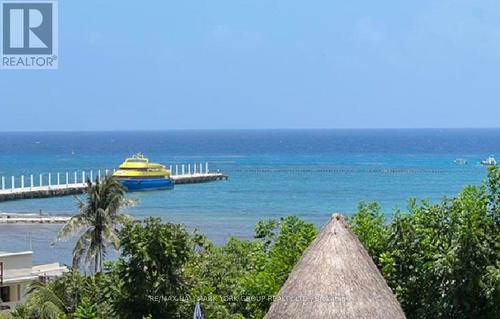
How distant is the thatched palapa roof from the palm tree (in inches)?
869

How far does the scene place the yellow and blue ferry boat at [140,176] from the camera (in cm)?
10694

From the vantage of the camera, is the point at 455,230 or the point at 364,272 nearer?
the point at 364,272

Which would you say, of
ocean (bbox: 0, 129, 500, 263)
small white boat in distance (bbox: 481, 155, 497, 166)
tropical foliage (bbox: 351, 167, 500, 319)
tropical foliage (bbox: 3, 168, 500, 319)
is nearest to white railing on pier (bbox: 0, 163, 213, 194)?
ocean (bbox: 0, 129, 500, 263)

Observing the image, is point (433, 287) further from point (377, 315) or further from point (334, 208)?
point (334, 208)

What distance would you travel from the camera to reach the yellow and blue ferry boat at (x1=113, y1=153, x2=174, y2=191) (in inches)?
4210

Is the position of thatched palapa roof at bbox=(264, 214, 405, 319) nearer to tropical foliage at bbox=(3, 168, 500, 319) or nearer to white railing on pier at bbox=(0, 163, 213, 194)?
tropical foliage at bbox=(3, 168, 500, 319)

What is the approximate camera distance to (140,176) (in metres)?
108

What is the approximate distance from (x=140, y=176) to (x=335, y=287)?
93374 millimetres

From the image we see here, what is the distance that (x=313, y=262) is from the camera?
15.8 m

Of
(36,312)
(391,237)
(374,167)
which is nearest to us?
(391,237)

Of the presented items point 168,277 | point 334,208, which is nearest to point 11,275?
point 168,277

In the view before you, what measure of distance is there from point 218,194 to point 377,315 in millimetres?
87854

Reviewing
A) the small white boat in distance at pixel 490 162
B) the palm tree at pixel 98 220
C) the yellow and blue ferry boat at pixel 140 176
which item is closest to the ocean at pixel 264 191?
the yellow and blue ferry boat at pixel 140 176

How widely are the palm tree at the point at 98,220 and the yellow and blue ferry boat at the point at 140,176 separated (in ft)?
224
